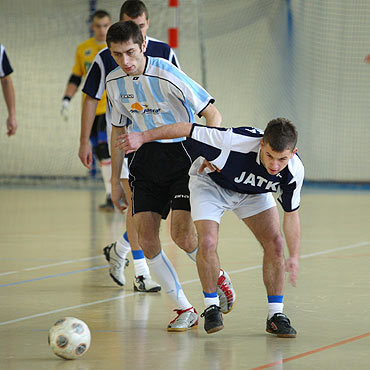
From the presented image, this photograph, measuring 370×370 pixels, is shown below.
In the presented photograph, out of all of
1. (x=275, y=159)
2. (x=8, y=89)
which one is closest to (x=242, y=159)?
(x=275, y=159)

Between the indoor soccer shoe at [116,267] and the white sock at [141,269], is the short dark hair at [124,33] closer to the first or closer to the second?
the white sock at [141,269]

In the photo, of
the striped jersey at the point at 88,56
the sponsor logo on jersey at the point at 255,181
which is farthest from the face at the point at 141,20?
the striped jersey at the point at 88,56

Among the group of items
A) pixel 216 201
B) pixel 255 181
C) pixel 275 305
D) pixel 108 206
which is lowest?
pixel 108 206

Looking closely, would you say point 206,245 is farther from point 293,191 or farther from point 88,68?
point 88,68

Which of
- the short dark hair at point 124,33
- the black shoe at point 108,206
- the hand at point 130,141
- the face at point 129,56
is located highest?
the short dark hair at point 124,33

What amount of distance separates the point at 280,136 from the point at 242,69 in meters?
10.1

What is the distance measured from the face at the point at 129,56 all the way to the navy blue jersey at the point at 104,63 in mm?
693

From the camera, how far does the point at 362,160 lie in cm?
1302

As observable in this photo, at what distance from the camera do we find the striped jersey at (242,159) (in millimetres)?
3961

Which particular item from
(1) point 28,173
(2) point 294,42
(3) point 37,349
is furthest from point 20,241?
(2) point 294,42

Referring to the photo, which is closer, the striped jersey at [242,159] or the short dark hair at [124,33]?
the striped jersey at [242,159]

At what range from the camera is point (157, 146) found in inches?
178

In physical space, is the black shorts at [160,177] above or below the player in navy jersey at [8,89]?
below

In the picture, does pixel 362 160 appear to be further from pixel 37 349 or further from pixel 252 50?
pixel 37 349
